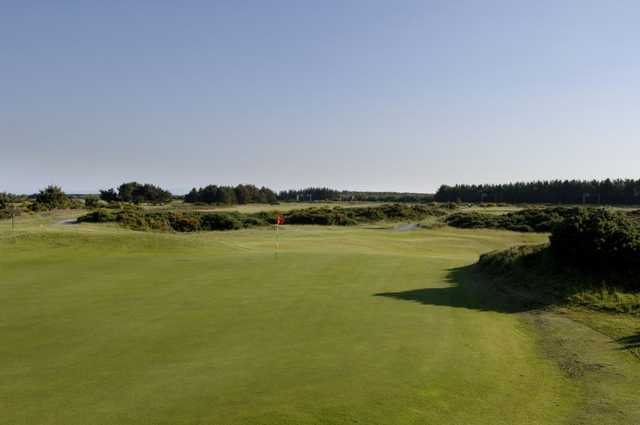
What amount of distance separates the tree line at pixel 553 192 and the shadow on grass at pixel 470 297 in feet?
449

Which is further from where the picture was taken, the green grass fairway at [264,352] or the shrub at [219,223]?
the shrub at [219,223]

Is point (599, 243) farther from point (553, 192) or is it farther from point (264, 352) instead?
point (553, 192)

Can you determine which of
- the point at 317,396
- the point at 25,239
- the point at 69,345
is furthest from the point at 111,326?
the point at 25,239

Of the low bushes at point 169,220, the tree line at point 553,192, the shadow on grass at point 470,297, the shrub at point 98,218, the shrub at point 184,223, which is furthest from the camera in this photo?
the tree line at point 553,192

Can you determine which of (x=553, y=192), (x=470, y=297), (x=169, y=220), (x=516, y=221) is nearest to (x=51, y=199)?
(x=169, y=220)

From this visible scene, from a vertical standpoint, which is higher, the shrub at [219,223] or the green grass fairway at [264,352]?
the shrub at [219,223]

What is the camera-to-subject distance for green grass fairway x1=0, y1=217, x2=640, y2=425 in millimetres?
7145

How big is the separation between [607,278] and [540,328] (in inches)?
220

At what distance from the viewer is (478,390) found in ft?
26.7

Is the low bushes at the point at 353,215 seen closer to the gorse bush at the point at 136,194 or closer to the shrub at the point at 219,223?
the shrub at the point at 219,223

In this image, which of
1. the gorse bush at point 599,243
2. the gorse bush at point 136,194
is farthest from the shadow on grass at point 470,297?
the gorse bush at point 136,194

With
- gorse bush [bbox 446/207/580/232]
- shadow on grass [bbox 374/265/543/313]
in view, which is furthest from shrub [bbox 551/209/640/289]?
gorse bush [bbox 446/207/580/232]

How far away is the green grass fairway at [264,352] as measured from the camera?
23.4 ft

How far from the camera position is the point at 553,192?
15788 centimetres
